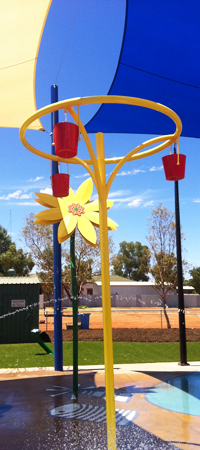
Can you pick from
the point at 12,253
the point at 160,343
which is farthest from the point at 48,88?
the point at 12,253

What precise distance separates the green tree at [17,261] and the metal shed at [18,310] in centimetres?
3720

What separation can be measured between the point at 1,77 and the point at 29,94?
99 cm

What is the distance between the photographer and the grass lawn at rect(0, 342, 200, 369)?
9.36 m

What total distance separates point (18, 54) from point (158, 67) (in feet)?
8.91

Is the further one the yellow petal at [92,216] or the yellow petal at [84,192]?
the yellow petal at [84,192]

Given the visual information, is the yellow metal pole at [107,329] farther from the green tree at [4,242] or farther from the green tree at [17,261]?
the green tree at [4,242]

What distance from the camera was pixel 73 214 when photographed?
21.5 feet

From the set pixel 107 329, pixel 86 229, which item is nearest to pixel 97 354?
pixel 86 229

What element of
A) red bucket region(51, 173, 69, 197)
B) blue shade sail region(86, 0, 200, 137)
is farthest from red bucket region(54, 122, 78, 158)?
blue shade sail region(86, 0, 200, 137)

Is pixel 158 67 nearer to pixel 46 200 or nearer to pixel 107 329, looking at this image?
pixel 46 200

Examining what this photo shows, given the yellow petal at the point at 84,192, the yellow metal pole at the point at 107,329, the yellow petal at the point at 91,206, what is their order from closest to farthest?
the yellow metal pole at the point at 107,329 → the yellow petal at the point at 91,206 → the yellow petal at the point at 84,192

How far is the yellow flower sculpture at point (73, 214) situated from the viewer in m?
6.28

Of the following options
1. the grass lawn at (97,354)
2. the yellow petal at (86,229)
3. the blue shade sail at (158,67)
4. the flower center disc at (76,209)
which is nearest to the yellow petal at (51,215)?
the flower center disc at (76,209)

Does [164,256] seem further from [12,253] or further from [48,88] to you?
[12,253]
